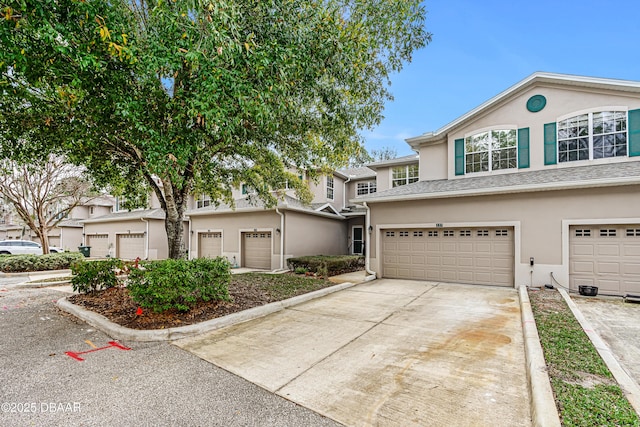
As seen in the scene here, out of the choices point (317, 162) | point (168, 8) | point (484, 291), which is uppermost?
point (168, 8)

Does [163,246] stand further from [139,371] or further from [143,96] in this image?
[139,371]

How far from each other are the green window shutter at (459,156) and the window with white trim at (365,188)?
24.2 ft

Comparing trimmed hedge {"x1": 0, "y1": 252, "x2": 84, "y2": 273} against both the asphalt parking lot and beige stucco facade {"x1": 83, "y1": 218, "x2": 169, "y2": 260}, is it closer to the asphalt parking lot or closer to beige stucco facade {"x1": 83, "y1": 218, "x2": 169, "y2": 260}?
beige stucco facade {"x1": 83, "y1": 218, "x2": 169, "y2": 260}

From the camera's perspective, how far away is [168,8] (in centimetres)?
498

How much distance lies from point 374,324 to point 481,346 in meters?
1.89

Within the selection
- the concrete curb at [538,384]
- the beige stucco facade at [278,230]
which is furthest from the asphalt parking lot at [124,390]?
the beige stucco facade at [278,230]

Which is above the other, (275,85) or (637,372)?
(275,85)

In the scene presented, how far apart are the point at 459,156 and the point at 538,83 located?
3.42 meters

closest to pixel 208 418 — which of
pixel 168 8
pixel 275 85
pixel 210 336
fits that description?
pixel 210 336

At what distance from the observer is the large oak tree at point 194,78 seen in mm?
4512

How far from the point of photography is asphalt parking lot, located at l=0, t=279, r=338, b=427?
2.95 metres

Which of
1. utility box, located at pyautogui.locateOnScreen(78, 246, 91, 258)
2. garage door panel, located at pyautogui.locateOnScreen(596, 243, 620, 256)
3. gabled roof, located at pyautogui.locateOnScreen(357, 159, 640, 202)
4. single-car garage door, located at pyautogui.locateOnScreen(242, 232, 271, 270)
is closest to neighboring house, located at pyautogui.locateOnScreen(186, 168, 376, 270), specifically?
single-car garage door, located at pyautogui.locateOnScreen(242, 232, 271, 270)

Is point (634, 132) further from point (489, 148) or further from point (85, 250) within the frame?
point (85, 250)

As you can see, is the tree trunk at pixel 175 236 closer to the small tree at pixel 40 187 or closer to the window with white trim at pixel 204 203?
the small tree at pixel 40 187
